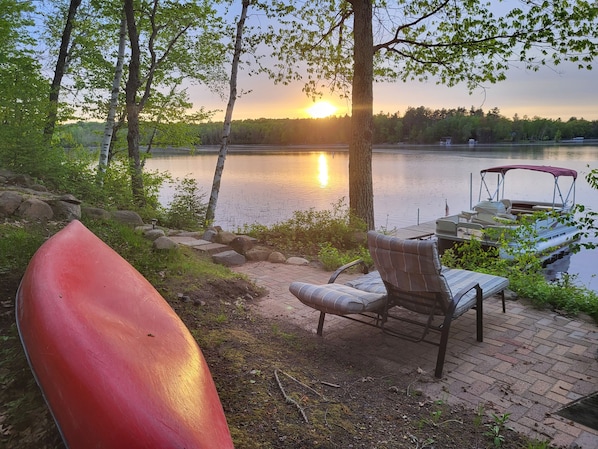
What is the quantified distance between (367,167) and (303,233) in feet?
6.80

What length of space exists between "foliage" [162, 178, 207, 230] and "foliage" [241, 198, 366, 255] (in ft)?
8.18

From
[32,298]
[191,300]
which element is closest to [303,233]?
[191,300]

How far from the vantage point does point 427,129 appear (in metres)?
69.8

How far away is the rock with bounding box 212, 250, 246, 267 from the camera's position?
20.6 feet

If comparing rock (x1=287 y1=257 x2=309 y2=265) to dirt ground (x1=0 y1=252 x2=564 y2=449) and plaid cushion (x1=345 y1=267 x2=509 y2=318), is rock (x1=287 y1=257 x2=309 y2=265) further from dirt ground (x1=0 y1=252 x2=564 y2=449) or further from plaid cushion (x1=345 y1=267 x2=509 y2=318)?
dirt ground (x1=0 y1=252 x2=564 y2=449)

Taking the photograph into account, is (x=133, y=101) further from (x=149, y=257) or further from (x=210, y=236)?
(x=149, y=257)

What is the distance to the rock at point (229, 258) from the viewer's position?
6.27m

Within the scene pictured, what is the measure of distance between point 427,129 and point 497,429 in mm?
72599

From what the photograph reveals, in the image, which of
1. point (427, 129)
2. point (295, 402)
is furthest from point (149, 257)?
point (427, 129)

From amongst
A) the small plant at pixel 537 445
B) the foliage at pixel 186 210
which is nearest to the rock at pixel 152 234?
the foliage at pixel 186 210

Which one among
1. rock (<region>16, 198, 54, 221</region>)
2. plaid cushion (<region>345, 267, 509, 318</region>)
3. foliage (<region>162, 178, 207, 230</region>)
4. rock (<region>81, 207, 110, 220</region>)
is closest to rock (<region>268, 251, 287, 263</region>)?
plaid cushion (<region>345, 267, 509, 318</region>)

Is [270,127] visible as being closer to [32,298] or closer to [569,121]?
[569,121]

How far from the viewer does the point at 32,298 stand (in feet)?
7.62

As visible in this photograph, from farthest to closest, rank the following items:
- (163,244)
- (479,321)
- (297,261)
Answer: (297,261) → (163,244) → (479,321)
